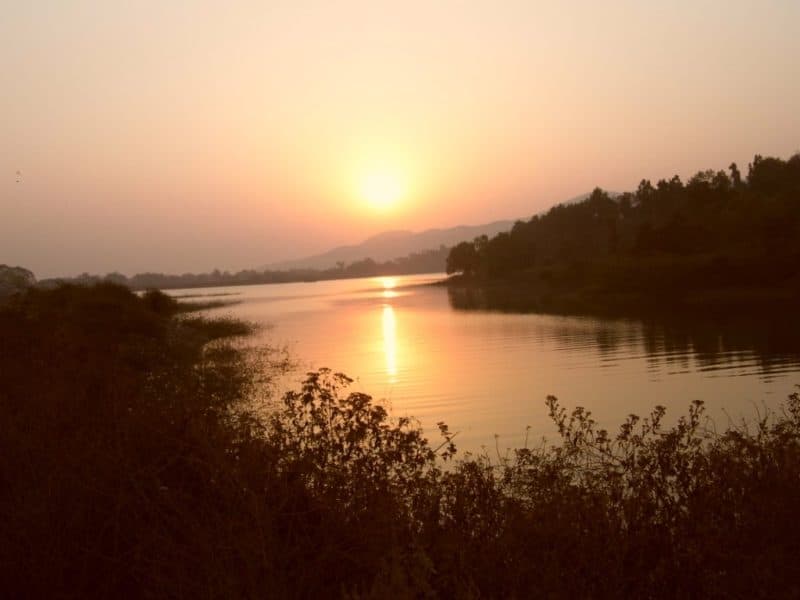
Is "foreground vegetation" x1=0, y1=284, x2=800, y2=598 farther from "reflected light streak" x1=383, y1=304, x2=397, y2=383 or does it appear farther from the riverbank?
the riverbank

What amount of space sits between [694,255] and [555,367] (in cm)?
7322

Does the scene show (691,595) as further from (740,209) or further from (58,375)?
(740,209)

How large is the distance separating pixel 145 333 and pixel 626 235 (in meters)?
121

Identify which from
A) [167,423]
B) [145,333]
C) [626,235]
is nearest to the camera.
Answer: [167,423]

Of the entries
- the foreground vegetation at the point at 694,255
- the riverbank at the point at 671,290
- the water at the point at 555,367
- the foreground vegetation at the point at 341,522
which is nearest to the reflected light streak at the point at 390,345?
the water at the point at 555,367

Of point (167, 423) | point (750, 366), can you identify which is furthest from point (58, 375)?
point (750, 366)

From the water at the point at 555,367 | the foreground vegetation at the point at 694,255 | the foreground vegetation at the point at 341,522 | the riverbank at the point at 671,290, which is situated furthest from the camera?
the foreground vegetation at the point at 694,255

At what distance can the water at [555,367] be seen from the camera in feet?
86.7

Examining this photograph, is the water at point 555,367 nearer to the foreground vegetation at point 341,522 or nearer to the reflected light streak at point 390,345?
the reflected light streak at point 390,345

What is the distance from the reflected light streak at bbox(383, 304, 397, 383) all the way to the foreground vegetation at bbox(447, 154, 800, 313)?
2186cm

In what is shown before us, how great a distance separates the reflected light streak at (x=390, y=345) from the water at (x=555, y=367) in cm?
18

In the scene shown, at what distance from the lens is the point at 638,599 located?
9.18 m

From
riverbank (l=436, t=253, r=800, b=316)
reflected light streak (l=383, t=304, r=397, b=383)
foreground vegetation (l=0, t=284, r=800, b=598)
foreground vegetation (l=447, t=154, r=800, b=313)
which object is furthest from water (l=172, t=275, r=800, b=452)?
foreground vegetation (l=447, t=154, r=800, b=313)

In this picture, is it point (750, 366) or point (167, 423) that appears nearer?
point (167, 423)
